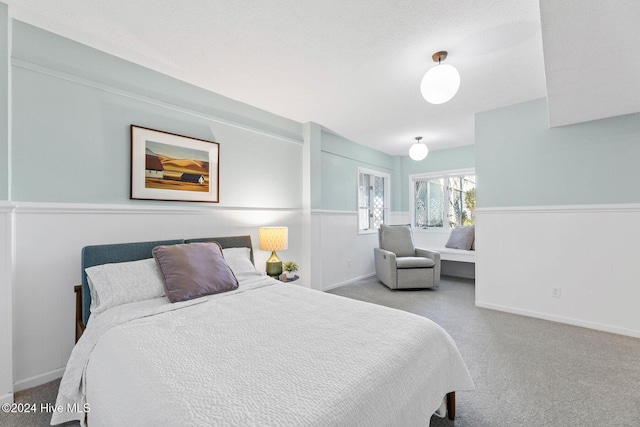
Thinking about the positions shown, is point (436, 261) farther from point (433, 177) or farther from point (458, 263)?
point (433, 177)

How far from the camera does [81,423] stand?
4.70 feet

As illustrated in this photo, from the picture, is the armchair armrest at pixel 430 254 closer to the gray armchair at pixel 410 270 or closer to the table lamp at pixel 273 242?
the gray armchair at pixel 410 270

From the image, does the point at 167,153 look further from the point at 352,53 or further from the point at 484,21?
the point at 484,21

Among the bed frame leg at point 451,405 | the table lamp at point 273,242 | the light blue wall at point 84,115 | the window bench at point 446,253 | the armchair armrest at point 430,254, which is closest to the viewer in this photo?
the bed frame leg at point 451,405

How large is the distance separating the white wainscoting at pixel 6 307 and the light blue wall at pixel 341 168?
315cm

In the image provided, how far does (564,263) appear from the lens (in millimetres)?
2873

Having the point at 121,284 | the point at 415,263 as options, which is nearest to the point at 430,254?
the point at 415,263

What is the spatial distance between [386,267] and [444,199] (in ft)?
6.84

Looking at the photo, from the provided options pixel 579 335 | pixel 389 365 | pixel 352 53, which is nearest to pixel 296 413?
pixel 389 365

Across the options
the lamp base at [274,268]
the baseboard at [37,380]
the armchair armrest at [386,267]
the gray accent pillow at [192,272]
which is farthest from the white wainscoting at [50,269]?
the armchair armrest at [386,267]

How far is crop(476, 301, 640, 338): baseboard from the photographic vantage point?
2549 millimetres

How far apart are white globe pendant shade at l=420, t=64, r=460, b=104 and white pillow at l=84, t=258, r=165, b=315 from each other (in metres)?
2.48

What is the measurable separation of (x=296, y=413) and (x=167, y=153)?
8.05 ft

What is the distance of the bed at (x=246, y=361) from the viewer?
0.87m
